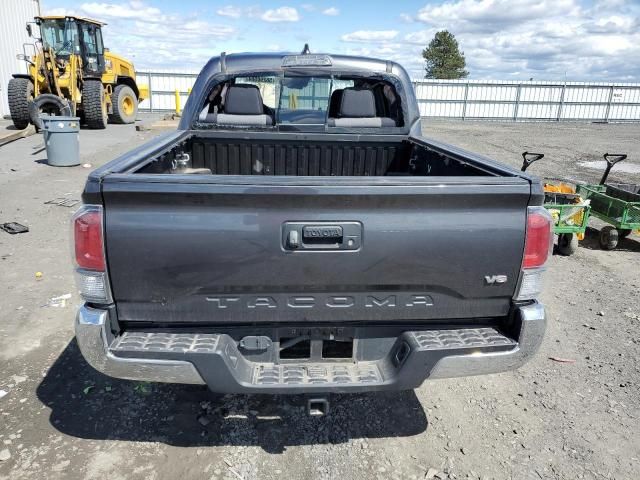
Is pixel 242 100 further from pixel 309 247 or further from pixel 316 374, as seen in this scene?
pixel 316 374

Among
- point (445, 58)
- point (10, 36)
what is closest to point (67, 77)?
point (10, 36)

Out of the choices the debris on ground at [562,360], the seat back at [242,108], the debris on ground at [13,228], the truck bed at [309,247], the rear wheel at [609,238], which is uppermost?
the seat back at [242,108]

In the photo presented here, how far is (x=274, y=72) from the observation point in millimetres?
4285

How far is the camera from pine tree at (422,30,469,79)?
62844 millimetres

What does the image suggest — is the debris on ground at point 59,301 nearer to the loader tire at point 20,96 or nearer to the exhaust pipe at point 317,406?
the exhaust pipe at point 317,406

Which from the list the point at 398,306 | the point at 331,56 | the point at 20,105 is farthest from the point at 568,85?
the point at 398,306

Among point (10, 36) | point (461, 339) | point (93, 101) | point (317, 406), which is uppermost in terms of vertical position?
point (10, 36)

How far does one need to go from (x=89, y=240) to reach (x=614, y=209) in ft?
21.4

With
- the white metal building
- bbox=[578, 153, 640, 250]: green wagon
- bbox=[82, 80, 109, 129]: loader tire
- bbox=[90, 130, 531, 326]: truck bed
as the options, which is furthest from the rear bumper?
the white metal building

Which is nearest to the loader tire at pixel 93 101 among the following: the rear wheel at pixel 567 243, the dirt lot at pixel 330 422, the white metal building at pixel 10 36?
the white metal building at pixel 10 36

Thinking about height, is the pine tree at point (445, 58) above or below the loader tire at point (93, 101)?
above

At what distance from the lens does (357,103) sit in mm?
4516

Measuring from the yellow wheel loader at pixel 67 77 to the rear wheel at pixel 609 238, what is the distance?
1464 cm

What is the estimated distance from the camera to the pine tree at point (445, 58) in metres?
62.8
